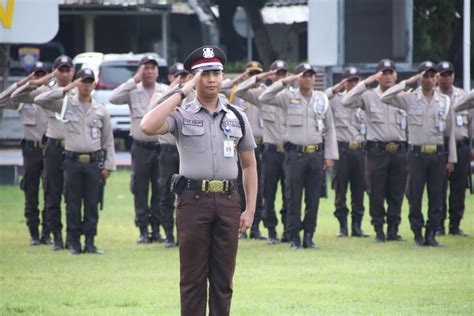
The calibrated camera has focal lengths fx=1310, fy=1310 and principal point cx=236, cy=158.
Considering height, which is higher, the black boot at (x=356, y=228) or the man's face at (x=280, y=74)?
the man's face at (x=280, y=74)

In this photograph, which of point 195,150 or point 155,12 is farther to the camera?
point 155,12

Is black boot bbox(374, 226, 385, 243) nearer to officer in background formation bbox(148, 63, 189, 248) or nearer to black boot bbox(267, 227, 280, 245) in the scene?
black boot bbox(267, 227, 280, 245)

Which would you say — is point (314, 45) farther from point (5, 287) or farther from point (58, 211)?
point (5, 287)

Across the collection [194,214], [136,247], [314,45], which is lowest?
[136,247]

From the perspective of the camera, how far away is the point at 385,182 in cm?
1762

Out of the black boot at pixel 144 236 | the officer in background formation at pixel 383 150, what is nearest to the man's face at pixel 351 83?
the officer in background formation at pixel 383 150

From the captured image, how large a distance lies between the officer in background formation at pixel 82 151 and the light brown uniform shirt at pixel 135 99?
1.06 m

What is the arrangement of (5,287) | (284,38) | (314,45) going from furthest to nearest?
(284,38)
(314,45)
(5,287)

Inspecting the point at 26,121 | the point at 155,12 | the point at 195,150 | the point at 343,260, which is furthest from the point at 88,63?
the point at 195,150

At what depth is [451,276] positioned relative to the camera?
13609mm

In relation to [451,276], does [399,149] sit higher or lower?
higher

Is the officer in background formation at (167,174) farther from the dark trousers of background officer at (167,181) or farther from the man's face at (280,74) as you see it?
the man's face at (280,74)

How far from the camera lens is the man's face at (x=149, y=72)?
17000mm

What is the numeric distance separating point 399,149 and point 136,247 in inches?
147
